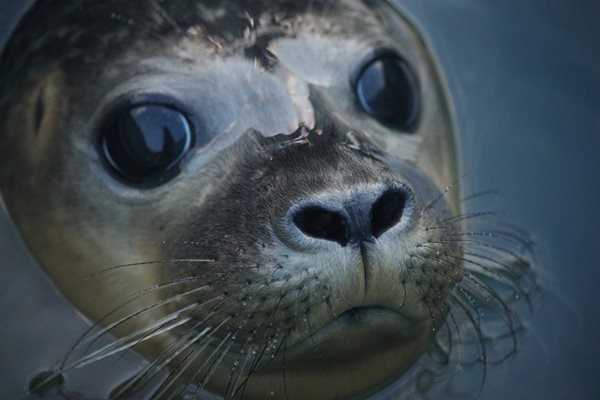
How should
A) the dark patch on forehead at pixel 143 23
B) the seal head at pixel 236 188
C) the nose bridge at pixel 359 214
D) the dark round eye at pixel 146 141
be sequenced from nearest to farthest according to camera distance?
the nose bridge at pixel 359 214, the seal head at pixel 236 188, the dark round eye at pixel 146 141, the dark patch on forehead at pixel 143 23

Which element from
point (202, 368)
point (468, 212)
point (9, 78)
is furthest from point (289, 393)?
point (9, 78)

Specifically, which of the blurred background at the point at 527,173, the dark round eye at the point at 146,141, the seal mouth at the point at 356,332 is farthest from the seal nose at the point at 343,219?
the blurred background at the point at 527,173

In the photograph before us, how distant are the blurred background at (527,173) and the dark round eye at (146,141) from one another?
1.72 feet

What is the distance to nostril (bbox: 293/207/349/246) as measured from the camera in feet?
7.85

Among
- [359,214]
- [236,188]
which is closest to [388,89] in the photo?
[236,188]

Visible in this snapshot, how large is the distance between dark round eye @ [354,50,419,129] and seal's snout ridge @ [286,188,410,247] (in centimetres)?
69

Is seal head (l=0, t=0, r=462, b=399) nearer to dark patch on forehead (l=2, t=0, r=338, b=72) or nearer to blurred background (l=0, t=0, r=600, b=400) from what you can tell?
dark patch on forehead (l=2, t=0, r=338, b=72)

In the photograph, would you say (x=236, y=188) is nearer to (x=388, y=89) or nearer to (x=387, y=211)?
(x=387, y=211)

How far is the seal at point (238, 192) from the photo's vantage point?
8.17 ft

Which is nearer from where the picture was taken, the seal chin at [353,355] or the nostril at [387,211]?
the nostril at [387,211]

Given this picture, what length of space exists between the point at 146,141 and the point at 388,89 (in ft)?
2.62

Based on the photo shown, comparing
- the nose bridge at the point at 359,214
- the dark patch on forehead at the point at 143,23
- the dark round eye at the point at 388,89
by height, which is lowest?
the nose bridge at the point at 359,214

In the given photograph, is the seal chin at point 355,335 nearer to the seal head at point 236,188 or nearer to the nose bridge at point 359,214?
the seal head at point 236,188

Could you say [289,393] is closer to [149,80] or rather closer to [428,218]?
[428,218]
